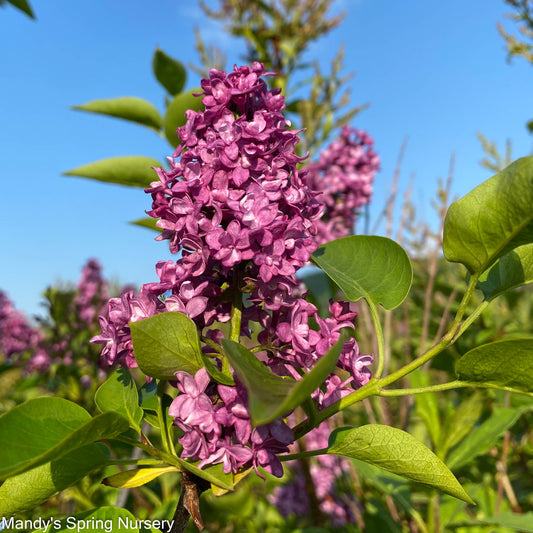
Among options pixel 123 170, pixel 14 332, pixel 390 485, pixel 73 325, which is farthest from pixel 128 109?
pixel 14 332

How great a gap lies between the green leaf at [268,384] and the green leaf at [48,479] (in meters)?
0.35

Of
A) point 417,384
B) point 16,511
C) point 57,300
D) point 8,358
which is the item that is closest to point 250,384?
point 16,511

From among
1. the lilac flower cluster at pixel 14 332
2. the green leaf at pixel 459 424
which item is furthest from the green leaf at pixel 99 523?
the lilac flower cluster at pixel 14 332

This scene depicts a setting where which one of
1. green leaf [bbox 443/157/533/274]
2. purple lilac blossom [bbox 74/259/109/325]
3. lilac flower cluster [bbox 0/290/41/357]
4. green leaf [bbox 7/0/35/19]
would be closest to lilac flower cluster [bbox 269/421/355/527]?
purple lilac blossom [bbox 74/259/109/325]

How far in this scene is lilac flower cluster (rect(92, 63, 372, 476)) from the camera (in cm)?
A: 77

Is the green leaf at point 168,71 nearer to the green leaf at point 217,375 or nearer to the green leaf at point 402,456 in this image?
the green leaf at point 217,375

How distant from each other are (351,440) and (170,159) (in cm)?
59

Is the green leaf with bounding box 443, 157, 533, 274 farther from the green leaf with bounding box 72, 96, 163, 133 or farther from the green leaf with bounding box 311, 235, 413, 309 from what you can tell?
the green leaf with bounding box 72, 96, 163, 133

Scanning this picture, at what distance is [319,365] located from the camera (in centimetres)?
54

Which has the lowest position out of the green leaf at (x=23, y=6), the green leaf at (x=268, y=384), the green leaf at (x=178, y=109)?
the green leaf at (x=268, y=384)

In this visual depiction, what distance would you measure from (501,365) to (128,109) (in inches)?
59.1

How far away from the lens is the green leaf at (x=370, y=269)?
3.02 ft

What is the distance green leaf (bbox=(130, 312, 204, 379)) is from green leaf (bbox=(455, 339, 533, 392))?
0.42 m

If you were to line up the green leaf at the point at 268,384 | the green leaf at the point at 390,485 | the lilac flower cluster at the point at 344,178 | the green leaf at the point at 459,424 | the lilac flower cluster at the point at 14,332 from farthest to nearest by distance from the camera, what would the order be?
the lilac flower cluster at the point at 14,332 → the lilac flower cluster at the point at 344,178 → the green leaf at the point at 459,424 → the green leaf at the point at 390,485 → the green leaf at the point at 268,384
